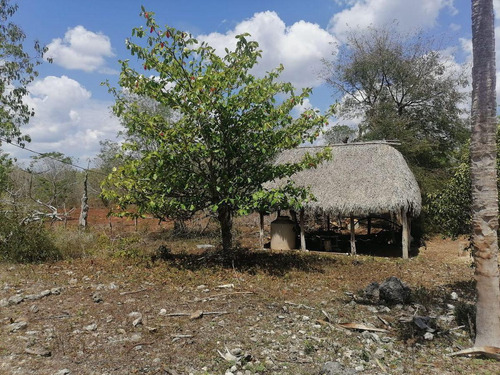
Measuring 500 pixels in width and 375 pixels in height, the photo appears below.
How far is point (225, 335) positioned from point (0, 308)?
4272 millimetres

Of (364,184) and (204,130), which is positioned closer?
(204,130)

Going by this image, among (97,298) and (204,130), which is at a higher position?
(204,130)

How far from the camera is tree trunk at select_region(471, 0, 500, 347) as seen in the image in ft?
14.8

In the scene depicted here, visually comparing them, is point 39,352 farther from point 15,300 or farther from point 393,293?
point 393,293

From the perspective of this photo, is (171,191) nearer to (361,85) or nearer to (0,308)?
(0,308)

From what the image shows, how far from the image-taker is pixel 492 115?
4512 millimetres

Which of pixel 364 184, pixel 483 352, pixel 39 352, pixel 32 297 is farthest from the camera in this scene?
pixel 364 184

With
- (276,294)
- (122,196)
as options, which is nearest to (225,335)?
(276,294)

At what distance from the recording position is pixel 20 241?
33.9 feet

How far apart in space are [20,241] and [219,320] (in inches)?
297

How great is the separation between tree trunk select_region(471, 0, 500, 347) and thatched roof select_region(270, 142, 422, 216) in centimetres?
738

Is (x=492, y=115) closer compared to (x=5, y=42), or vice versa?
(x=492, y=115)

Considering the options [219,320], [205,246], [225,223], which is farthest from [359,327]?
[205,246]

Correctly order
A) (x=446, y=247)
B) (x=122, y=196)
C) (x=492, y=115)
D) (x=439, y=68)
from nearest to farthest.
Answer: (x=492, y=115) < (x=122, y=196) < (x=446, y=247) < (x=439, y=68)
